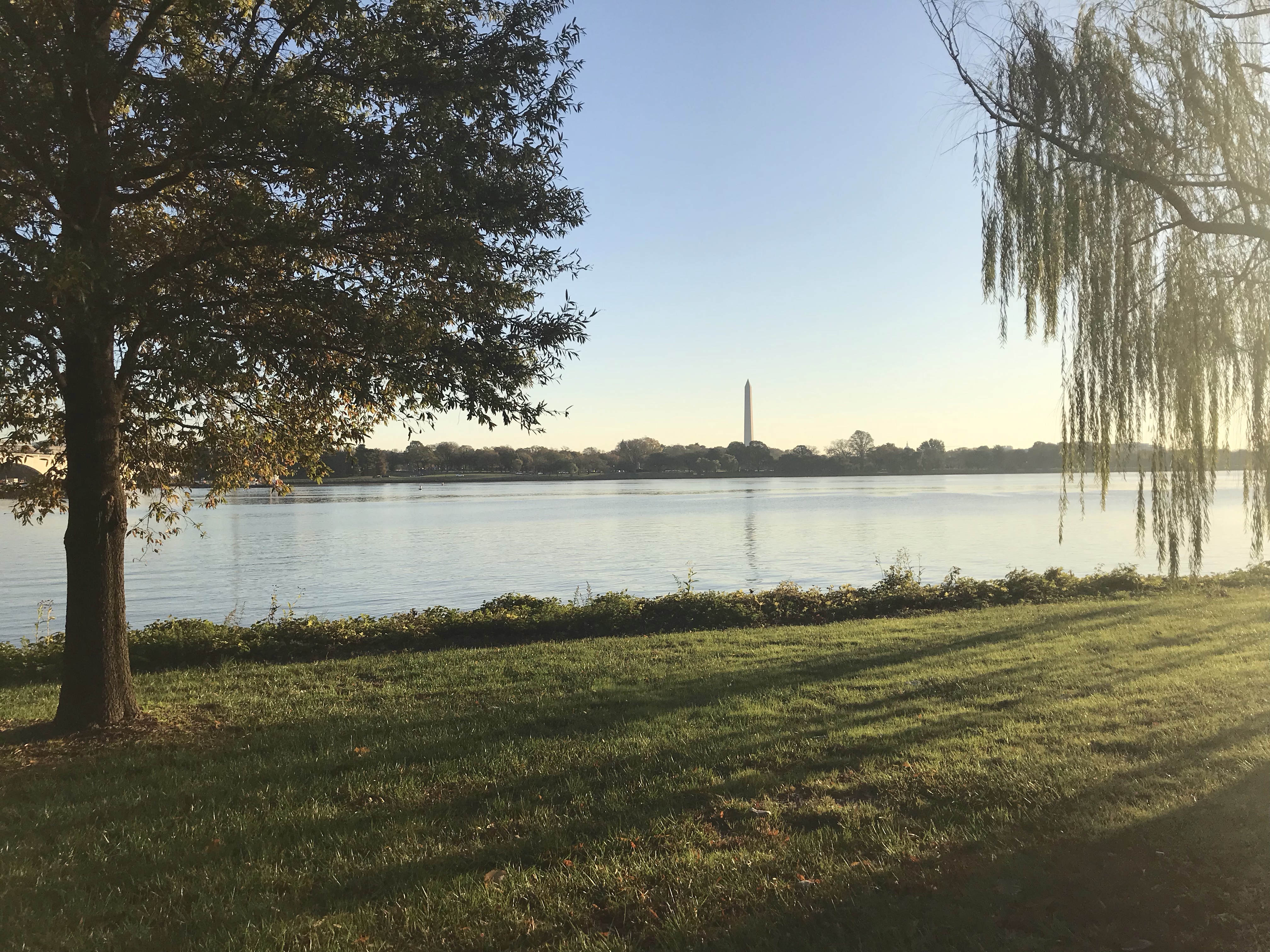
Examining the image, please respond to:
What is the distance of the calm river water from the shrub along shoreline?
443cm

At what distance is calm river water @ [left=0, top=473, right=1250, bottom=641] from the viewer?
2155 centimetres

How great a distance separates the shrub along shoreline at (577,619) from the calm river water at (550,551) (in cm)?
443

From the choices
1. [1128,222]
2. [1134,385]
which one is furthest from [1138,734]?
[1128,222]

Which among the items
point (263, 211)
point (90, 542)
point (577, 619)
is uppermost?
point (263, 211)

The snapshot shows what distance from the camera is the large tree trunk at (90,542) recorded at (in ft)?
24.3

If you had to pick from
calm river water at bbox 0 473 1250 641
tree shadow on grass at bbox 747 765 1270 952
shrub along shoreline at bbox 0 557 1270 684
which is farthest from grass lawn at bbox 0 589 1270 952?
calm river water at bbox 0 473 1250 641

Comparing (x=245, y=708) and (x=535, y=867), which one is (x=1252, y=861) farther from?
(x=245, y=708)

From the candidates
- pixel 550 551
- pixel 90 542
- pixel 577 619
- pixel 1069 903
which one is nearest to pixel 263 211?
pixel 90 542

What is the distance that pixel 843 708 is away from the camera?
25.6 feet

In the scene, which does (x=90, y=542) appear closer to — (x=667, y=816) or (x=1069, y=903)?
(x=667, y=816)

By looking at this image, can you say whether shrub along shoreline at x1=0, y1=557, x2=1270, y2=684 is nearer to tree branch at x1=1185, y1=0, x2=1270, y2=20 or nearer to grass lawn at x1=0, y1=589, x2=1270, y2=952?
grass lawn at x1=0, y1=589, x2=1270, y2=952

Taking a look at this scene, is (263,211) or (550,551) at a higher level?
(263,211)

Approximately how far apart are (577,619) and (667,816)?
30.0 ft

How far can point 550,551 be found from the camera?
105ft
